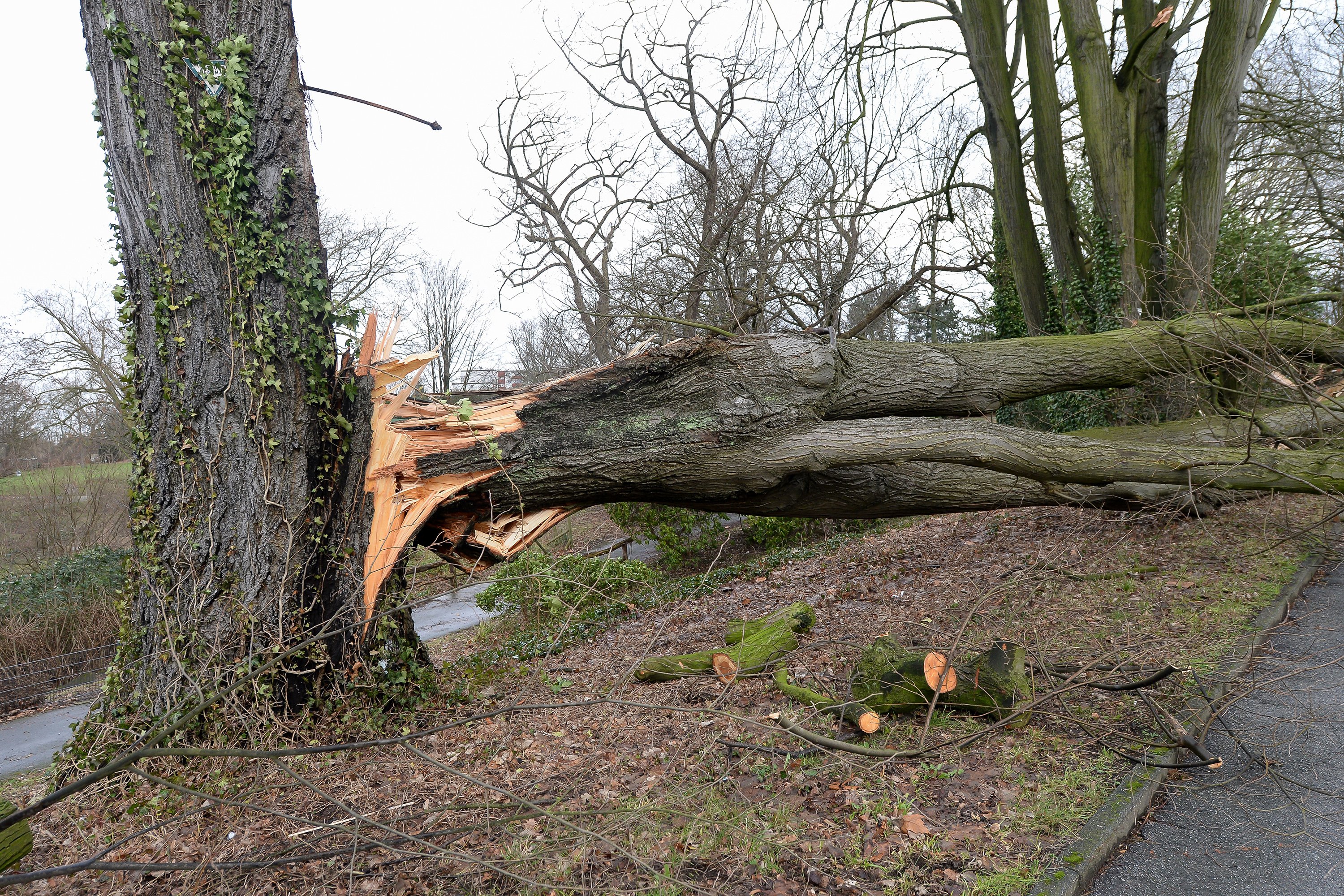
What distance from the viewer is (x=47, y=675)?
11250 millimetres

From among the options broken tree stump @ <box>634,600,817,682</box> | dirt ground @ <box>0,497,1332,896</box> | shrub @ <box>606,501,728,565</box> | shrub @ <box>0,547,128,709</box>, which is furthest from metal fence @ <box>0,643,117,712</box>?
broken tree stump @ <box>634,600,817,682</box>

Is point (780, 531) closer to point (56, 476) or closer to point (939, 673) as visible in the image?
point (939, 673)

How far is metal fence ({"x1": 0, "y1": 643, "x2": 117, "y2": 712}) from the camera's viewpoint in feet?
34.7

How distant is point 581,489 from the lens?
5199mm

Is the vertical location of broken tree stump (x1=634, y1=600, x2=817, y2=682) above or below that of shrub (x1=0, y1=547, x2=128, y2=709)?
above

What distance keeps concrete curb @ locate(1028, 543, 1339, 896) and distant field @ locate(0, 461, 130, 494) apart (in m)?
16.2

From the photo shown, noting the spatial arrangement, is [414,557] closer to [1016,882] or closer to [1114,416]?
[1016,882]

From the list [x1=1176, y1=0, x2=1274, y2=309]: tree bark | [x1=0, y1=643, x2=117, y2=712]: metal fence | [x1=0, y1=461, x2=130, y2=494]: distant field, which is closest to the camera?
[x1=1176, y1=0, x2=1274, y2=309]: tree bark

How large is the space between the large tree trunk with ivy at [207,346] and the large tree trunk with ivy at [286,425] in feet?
0.04

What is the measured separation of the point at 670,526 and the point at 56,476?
11606 millimetres

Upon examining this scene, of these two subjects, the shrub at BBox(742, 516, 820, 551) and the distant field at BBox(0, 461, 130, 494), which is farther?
the distant field at BBox(0, 461, 130, 494)

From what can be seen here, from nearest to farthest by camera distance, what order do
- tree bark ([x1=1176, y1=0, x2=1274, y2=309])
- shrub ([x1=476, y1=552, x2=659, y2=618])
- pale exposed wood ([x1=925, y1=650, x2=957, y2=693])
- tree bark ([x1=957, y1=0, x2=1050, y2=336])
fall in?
pale exposed wood ([x1=925, y1=650, x2=957, y2=693]) → shrub ([x1=476, y1=552, x2=659, y2=618]) → tree bark ([x1=1176, y1=0, x2=1274, y2=309]) → tree bark ([x1=957, y1=0, x2=1050, y2=336])

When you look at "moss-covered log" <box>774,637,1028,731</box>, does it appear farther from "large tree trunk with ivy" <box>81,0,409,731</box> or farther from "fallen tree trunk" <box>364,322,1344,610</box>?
"large tree trunk with ivy" <box>81,0,409,731</box>

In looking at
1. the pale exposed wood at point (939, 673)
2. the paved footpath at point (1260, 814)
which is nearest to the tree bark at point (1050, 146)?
the paved footpath at point (1260, 814)
